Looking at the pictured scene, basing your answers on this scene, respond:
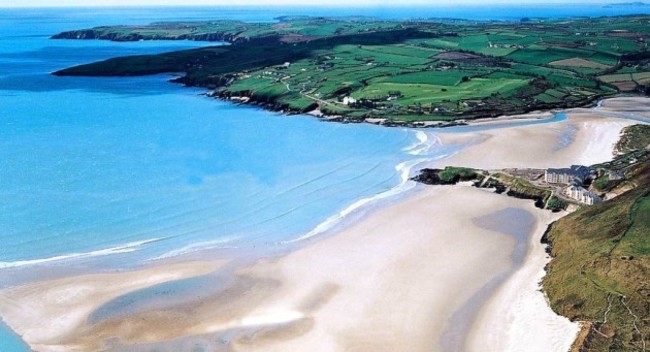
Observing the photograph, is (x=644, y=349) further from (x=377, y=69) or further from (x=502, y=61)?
(x=502, y=61)

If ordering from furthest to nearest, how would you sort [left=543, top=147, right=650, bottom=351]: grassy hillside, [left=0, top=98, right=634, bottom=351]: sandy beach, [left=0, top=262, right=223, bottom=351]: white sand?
[left=0, top=262, right=223, bottom=351]: white sand, [left=0, top=98, right=634, bottom=351]: sandy beach, [left=543, top=147, right=650, bottom=351]: grassy hillside

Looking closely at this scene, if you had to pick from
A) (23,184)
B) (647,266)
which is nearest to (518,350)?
(647,266)

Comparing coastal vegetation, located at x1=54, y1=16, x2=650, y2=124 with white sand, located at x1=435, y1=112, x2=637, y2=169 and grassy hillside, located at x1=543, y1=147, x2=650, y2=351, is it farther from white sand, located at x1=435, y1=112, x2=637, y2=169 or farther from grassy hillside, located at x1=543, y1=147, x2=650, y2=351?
grassy hillside, located at x1=543, y1=147, x2=650, y2=351

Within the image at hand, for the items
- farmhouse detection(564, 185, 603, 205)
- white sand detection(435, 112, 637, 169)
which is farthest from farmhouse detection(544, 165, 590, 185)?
white sand detection(435, 112, 637, 169)

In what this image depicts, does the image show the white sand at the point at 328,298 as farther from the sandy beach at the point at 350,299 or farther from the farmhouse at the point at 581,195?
the farmhouse at the point at 581,195

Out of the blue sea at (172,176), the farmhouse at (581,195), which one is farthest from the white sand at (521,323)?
the blue sea at (172,176)

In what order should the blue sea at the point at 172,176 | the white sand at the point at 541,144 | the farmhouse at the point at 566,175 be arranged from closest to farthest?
the blue sea at the point at 172,176 < the farmhouse at the point at 566,175 < the white sand at the point at 541,144

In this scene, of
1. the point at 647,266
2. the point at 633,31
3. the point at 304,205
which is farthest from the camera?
the point at 633,31
